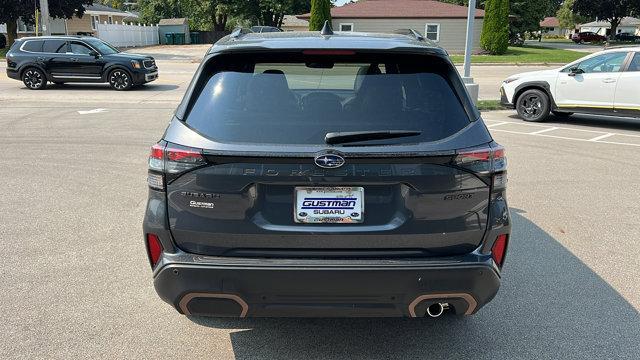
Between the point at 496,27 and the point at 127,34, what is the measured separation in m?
32.0

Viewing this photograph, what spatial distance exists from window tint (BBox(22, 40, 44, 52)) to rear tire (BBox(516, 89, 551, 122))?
51.9 feet

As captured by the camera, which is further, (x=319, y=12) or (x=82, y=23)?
(x=82, y=23)

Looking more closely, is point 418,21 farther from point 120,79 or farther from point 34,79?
point 34,79

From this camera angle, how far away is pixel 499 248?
2.90 metres

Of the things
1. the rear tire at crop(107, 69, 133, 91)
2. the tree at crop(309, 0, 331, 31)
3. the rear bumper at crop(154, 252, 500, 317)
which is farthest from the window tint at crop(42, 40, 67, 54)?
the tree at crop(309, 0, 331, 31)

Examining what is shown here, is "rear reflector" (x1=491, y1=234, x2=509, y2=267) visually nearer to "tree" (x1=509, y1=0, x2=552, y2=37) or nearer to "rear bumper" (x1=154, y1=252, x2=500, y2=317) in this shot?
"rear bumper" (x1=154, y1=252, x2=500, y2=317)

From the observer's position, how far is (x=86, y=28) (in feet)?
180

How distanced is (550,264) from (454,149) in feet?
8.11

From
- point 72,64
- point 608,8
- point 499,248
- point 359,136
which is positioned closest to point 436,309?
point 499,248

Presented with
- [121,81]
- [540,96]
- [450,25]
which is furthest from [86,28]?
[540,96]

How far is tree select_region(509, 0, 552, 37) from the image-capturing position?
47906 mm

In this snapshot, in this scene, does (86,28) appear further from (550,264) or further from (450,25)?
(550,264)

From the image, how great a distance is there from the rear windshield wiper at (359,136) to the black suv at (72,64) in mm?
16845

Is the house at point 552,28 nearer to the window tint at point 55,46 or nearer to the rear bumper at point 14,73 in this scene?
the window tint at point 55,46
